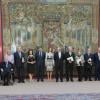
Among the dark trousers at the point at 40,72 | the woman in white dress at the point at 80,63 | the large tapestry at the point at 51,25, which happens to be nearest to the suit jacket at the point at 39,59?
the dark trousers at the point at 40,72

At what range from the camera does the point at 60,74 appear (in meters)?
25.9

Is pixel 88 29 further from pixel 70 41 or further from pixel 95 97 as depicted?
pixel 95 97

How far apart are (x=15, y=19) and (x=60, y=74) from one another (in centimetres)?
375

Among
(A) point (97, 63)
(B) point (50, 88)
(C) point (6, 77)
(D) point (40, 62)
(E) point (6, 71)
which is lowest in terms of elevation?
(B) point (50, 88)

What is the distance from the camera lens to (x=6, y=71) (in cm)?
2438

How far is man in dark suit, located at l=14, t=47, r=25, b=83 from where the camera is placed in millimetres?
25391

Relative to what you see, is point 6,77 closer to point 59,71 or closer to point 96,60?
point 59,71

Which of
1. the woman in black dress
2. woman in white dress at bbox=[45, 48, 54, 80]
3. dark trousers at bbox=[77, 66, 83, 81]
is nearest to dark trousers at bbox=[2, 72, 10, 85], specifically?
the woman in black dress

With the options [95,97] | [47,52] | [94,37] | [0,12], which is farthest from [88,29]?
[95,97]

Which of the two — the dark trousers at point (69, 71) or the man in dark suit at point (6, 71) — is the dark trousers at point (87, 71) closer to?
the dark trousers at point (69, 71)

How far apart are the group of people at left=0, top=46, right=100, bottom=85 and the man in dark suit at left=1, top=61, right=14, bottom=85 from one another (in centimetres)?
55

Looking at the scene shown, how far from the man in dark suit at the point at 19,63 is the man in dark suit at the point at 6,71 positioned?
30.4 inches

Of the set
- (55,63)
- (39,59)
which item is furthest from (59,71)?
(39,59)

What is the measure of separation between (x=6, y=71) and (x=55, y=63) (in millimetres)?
2681
